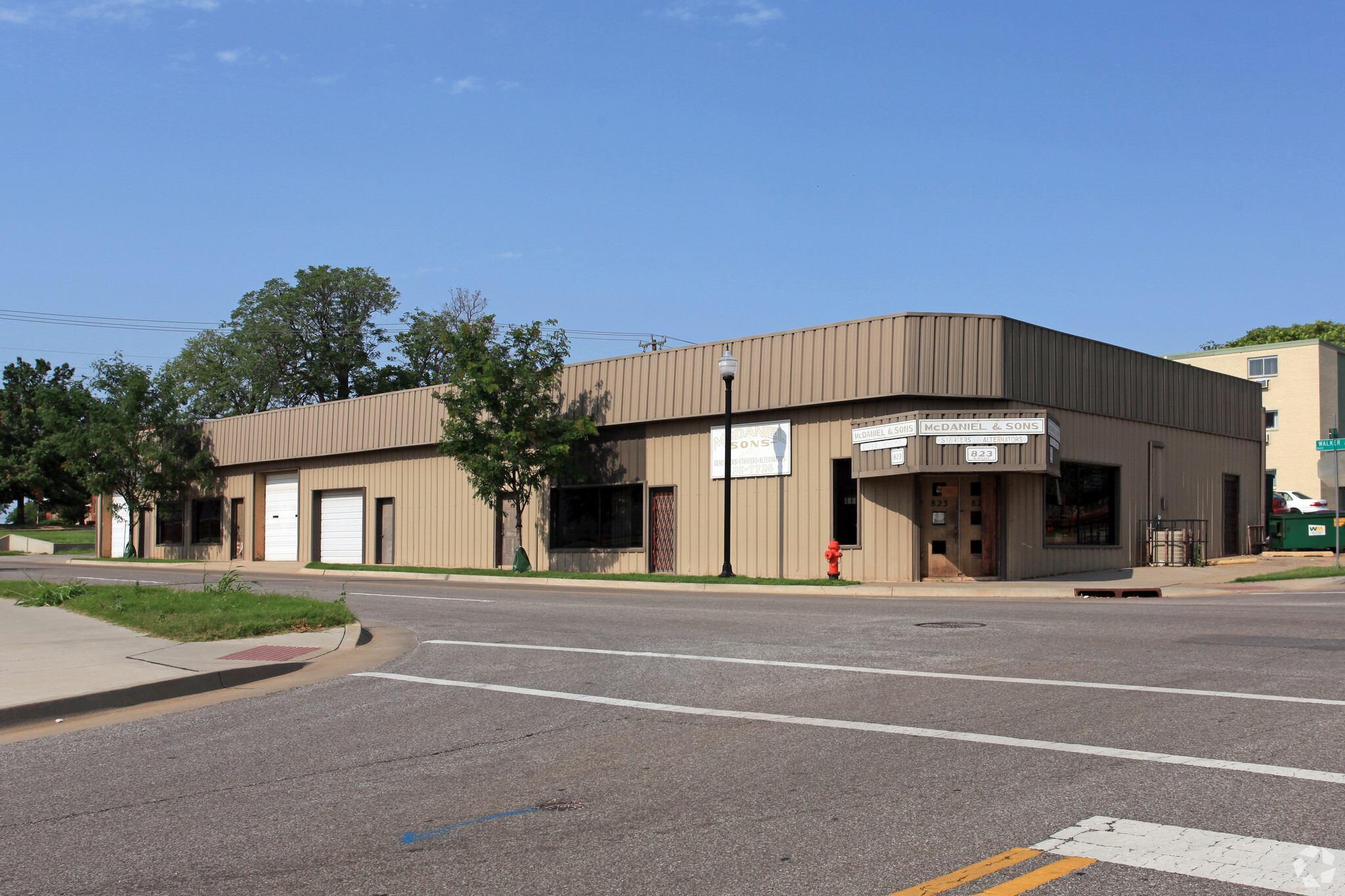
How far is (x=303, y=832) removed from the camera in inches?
207

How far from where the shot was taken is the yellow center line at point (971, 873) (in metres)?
4.24

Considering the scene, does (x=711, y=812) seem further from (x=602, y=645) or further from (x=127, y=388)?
(x=127, y=388)

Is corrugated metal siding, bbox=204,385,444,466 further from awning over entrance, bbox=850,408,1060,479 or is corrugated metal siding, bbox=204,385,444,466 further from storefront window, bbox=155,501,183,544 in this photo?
awning over entrance, bbox=850,408,1060,479

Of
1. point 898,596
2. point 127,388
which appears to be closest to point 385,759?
point 898,596

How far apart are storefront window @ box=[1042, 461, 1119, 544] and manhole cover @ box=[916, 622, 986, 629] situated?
1212 cm

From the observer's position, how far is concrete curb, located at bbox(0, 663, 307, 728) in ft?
27.3

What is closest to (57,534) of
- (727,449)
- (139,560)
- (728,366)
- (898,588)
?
(139,560)

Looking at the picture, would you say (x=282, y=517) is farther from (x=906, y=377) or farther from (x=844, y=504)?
(x=906, y=377)

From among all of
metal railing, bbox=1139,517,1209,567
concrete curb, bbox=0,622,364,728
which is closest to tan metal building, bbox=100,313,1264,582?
metal railing, bbox=1139,517,1209,567

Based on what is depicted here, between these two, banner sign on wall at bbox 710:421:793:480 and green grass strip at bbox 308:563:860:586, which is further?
banner sign on wall at bbox 710:421:793:480

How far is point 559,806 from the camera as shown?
5.61 m

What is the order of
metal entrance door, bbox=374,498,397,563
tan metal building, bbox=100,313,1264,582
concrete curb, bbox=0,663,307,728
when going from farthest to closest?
metal entrance door, bbox=374,498,397,563 < tan metal building, bbox=100,313,1264,582 < concrete curb, bbox=0,663,307,728

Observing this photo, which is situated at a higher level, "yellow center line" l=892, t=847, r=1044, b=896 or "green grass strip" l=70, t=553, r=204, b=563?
"yellow center line" l=892, t=847, r=1044, b=896

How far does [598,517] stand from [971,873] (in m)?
26.8
